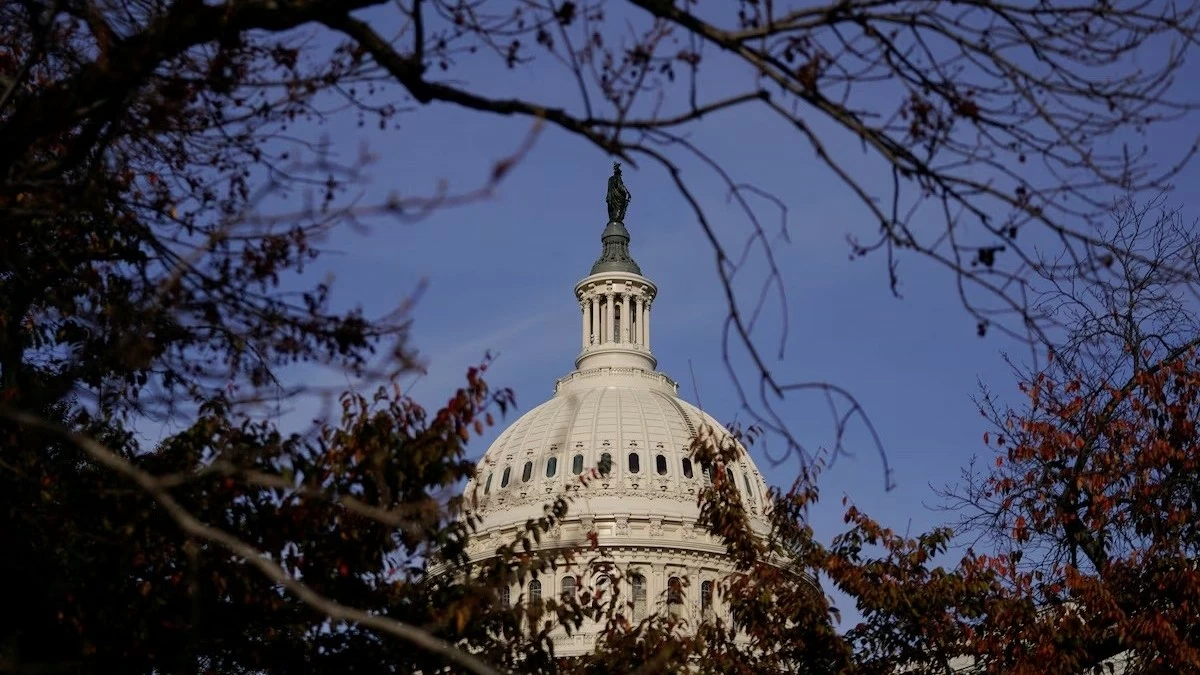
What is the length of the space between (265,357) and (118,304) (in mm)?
1127

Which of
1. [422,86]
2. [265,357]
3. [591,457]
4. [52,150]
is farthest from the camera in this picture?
[591,457]

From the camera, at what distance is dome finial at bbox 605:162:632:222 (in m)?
122

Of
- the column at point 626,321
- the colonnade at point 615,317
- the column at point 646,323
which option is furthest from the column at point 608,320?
the column at point 646,323

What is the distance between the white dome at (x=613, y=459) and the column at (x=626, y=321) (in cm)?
520

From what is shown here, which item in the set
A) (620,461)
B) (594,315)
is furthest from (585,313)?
(620,461)

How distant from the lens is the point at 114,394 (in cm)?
1327

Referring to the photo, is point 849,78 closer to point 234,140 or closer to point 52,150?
point 234,140

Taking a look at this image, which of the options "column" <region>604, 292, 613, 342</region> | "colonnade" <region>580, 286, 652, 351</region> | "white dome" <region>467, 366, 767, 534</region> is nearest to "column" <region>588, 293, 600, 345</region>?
"colonnade" <region>580, 286, 652, 351</region>

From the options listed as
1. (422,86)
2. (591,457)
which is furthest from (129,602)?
(591,457)

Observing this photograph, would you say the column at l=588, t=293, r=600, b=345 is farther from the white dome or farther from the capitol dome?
the white dome

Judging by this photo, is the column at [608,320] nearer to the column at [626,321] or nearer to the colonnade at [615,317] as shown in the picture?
the colonnade at [615,317]

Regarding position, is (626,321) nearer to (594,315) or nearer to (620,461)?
(594,315)

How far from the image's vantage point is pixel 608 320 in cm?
11838

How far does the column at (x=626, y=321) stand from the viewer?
11812 centimetres
